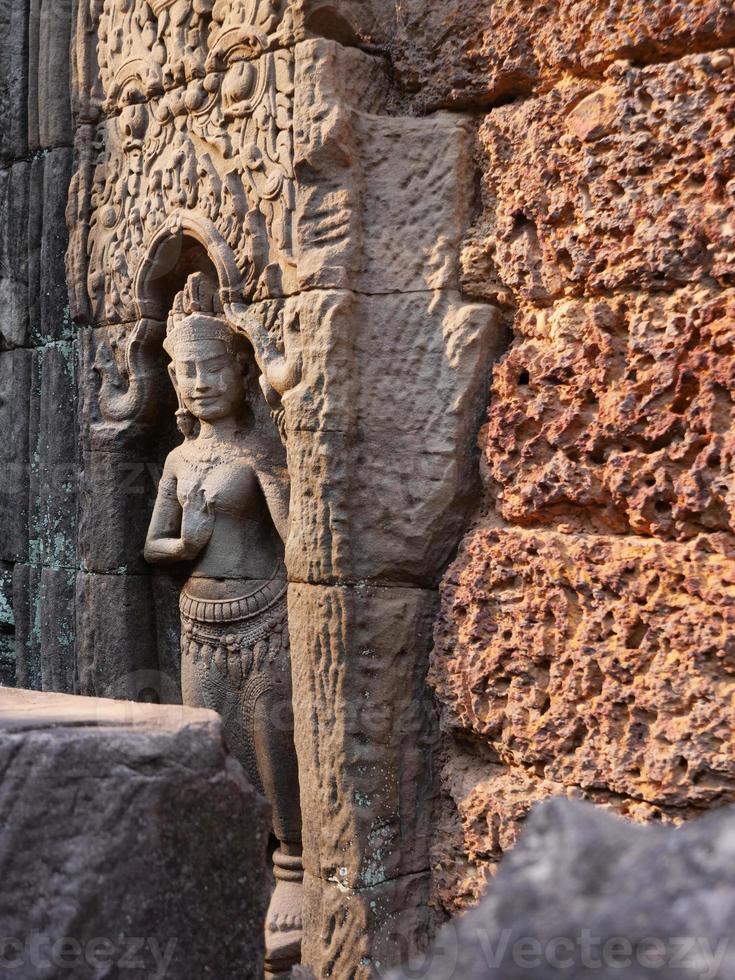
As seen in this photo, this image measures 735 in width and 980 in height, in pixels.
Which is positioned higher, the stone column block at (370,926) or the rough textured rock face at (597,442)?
the rough textured rock face at (597,442)

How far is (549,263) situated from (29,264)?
2.40 metres

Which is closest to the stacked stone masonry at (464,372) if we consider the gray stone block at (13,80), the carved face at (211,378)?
the carved face at (211,378)

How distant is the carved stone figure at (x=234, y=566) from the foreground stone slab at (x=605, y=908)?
236cm

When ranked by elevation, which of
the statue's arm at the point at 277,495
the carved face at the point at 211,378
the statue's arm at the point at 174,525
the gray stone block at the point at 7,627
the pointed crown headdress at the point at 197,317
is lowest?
the gray stone block at the point at 7,627

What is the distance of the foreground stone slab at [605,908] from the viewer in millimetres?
1067

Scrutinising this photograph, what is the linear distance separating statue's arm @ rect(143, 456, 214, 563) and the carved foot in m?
1.00

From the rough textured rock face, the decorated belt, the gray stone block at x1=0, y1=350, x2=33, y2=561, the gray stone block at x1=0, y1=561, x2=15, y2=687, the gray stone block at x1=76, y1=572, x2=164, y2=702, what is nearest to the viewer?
the rough textured rock face

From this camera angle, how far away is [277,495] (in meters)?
Answer: 3.55

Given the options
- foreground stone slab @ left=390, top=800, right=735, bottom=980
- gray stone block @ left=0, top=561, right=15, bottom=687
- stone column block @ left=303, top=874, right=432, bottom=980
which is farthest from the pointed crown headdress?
foreground stone slab @ left=390, top=800, right=735, bottom=980

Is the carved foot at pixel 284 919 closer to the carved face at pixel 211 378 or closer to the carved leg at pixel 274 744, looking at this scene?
the carved leg at pixel 274 744

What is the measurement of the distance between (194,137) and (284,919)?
236cm

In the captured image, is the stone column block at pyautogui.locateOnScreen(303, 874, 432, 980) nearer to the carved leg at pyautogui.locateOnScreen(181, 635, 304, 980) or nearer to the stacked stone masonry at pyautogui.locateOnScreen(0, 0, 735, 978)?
the stacked stone masonry at pyautogui.locateOnScreen(0, 0, 735, 978)

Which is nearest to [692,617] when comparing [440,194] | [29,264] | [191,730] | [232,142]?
[191,730]

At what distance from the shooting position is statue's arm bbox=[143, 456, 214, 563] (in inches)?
146
